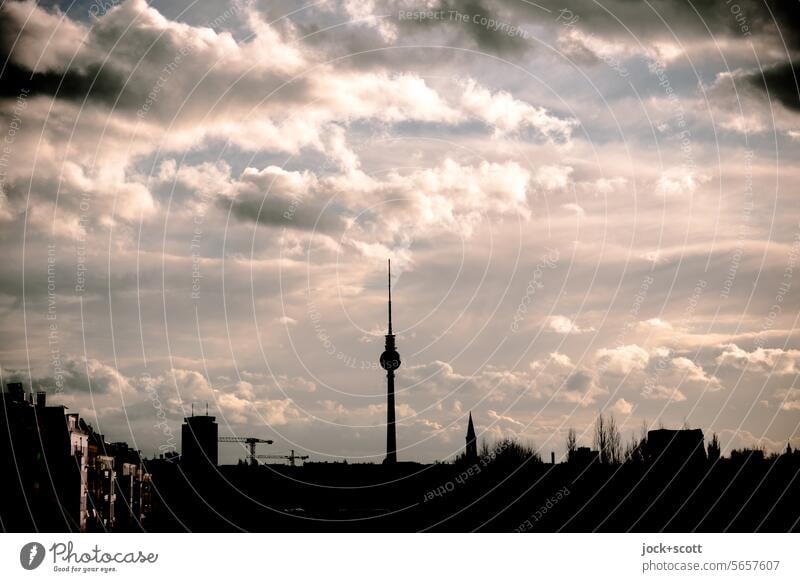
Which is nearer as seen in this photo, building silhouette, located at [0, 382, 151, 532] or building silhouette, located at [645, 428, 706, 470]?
building silhouette, located at [0, 382, 151, 532]

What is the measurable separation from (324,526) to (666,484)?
33629 mm

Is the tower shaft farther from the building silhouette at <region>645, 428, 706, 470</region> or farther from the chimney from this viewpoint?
the chimney

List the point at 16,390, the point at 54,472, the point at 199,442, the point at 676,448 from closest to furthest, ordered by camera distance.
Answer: the point at 16,390 < the point at 54,472 < the point at 676,448 < the point at 199,442

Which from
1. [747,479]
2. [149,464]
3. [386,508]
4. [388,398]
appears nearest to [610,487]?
[747,479]

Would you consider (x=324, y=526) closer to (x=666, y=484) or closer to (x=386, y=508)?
(x=386, y=508)

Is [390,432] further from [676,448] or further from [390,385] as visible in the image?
[676,448]

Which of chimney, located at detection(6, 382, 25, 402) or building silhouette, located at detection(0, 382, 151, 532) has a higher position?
chimney, located at detection(6, 382, 25, 402)

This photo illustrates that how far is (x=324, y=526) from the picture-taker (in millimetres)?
111812

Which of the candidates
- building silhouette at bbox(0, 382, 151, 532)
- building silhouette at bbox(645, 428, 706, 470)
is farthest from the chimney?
building silhouette at bbox(645, 428, 706, 470)

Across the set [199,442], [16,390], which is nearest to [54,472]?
[16,390]

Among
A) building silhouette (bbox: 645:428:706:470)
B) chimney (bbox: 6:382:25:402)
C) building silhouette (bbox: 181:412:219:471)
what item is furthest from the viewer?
building silhouette (bbox: 181:412:219:471)

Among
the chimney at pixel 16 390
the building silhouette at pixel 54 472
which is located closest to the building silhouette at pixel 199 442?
the building silhouette at pixel 54 472

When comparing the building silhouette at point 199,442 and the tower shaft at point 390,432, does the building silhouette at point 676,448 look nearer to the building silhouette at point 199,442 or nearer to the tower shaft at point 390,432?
the tower shaft at point 390,432
